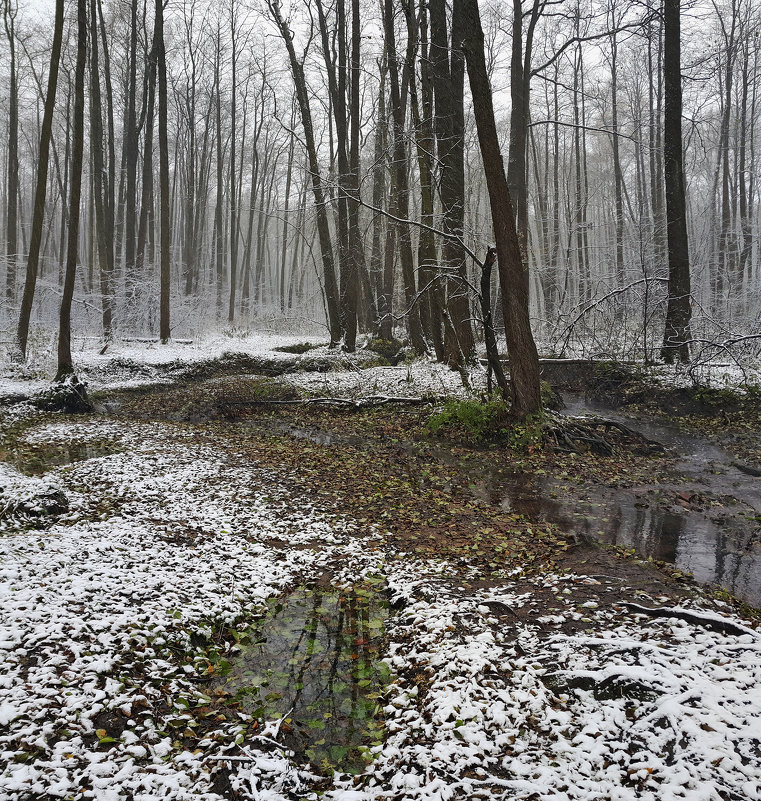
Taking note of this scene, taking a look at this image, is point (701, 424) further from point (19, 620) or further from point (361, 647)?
point (19, 620)

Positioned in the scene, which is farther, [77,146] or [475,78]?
[77,146]

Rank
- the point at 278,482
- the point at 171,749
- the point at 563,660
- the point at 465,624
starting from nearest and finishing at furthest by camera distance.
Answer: the point at 171,749, the point at 563,660, the point at 465,624, the point at 278,482

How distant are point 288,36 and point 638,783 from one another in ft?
68.1

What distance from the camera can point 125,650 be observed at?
3.38m

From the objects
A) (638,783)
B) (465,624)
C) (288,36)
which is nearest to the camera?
(638,783)

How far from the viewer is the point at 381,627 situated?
4.04 metres

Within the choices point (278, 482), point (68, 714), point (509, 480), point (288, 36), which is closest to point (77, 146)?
Result: point (288, 36)

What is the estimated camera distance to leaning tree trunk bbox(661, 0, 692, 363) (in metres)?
12.4

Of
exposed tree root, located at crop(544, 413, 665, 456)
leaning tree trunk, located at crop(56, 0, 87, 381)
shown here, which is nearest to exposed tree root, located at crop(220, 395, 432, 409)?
exposed tree root, located at crop(544, 413, 665, 456)

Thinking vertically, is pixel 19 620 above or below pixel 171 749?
above

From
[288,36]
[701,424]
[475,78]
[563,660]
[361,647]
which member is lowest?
[361,647]

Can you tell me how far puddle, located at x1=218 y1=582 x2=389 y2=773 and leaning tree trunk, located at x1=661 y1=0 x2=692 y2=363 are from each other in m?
11.1

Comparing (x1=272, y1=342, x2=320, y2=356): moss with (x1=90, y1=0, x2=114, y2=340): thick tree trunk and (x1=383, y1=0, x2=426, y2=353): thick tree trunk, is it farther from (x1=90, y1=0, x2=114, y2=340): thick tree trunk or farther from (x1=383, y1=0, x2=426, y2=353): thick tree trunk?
(x1=90, y1=0, x2=114, y2=340): thick tree trunk

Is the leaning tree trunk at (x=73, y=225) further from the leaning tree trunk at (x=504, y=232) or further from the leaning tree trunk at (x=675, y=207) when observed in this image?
the leaning tree trunk at (x=675, y=207)
